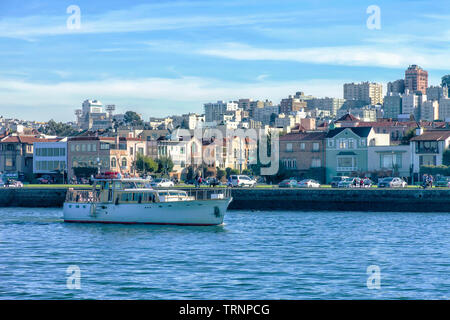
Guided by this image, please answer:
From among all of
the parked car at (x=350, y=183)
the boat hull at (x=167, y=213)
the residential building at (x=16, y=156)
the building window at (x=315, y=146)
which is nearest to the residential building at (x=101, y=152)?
the residential building at (x=16, y=156)

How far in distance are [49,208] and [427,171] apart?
155 feet

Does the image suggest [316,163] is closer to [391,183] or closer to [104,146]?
[391,183]

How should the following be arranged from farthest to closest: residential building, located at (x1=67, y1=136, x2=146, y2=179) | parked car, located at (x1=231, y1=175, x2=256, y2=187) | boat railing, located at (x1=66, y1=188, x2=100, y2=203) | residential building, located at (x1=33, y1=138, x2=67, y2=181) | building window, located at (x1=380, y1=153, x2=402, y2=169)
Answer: residential building, located at (x1=33, y1=138, x2=67, y2=181)
residential building, located at (x1=67, y1=136, x2=146, y2=179)
building window, located at (x1=380, y1=153, x2=402, y2=169)
parked car, located at (x1=231, y1=175, x2=256, y2=187)
boat railing, located at (x1=66, y1=188, x2=100, y2=203)

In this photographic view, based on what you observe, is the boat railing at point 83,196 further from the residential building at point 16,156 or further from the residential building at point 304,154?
the residential building at point 16,156

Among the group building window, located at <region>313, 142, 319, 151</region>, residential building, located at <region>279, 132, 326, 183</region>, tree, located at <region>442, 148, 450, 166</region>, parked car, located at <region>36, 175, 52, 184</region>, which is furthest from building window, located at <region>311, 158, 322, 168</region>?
parked car, located at <region>36, 175, 52, 184</region>

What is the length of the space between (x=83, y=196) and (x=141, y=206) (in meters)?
7.57

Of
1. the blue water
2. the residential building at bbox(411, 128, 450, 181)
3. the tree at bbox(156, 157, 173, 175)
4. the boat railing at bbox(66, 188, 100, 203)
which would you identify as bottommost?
the blue water

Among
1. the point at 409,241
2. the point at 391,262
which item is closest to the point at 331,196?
the point at 409,241

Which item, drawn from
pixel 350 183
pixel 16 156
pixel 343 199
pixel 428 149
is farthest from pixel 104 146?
pixel 343 199

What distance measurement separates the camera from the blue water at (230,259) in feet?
80.5

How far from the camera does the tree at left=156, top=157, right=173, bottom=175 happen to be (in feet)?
367

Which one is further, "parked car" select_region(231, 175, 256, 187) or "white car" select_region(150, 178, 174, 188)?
"white car" select_region(150, 178, 174, 188)

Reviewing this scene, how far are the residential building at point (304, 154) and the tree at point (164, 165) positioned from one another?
55.5 feet

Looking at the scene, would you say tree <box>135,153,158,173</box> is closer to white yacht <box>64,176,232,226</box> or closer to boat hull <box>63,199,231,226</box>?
white yacht <box>64,176,232,226</box>
